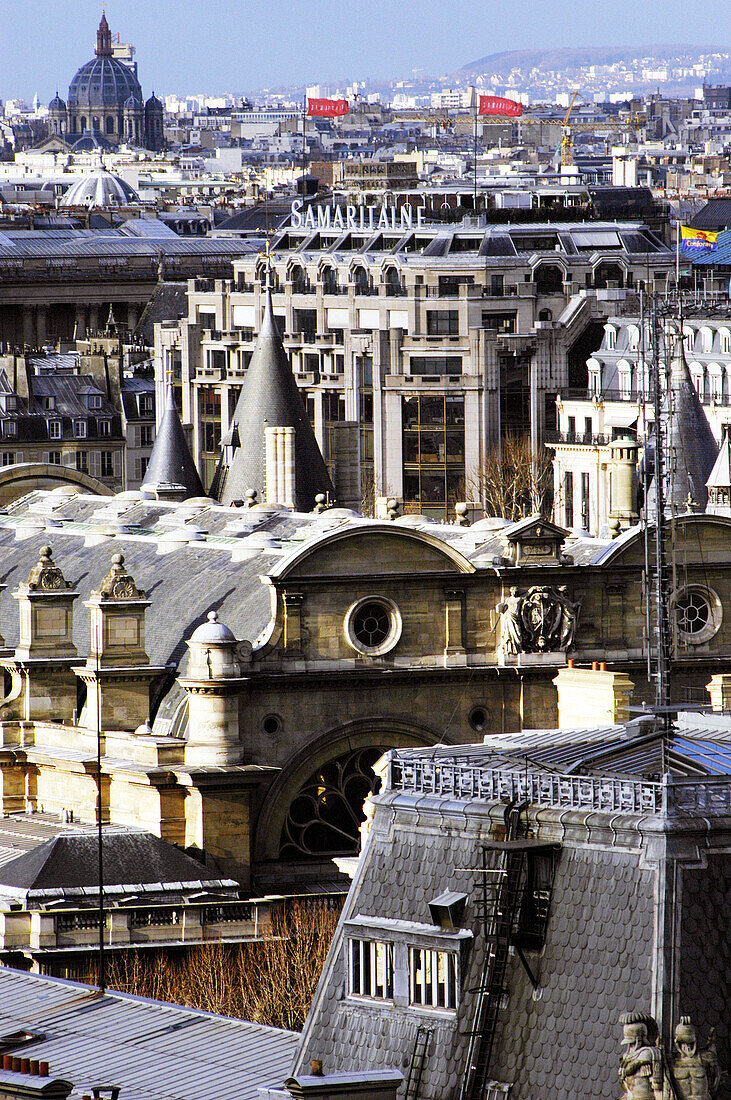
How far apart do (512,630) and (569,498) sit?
91.6 metres

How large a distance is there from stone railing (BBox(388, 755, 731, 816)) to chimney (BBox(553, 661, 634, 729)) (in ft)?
98.1

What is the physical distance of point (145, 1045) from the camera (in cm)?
4681

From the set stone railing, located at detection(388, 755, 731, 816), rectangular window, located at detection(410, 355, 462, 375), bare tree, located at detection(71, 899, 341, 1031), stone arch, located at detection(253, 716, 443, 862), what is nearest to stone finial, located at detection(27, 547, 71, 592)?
stone arch, located at detection(253, 716, 443, 862)

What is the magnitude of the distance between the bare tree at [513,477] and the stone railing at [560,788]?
124435 millimetres

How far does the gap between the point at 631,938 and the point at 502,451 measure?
155 meters

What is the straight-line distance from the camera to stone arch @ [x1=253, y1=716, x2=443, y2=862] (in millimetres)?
82000

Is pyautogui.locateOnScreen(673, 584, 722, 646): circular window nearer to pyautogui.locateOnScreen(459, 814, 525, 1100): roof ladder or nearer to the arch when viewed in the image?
the arch

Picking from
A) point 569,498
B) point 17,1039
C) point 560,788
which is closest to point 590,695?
point 17,1039

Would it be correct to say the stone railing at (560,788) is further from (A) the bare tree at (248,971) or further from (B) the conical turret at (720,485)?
(B) the conical turret at (720,485)

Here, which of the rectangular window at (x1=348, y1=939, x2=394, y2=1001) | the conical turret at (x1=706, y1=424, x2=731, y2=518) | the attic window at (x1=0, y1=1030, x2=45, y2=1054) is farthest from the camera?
the conical turret at (x1=706, y1=424, x2=731, y2=518)

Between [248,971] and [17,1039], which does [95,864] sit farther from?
[17,1039]

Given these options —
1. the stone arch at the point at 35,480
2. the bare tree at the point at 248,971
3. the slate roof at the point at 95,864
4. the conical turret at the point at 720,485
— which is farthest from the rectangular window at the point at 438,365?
the bare tree at the point at 248,971

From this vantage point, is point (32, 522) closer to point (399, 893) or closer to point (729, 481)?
point (729, 481)

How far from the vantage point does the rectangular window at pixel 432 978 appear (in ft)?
127
